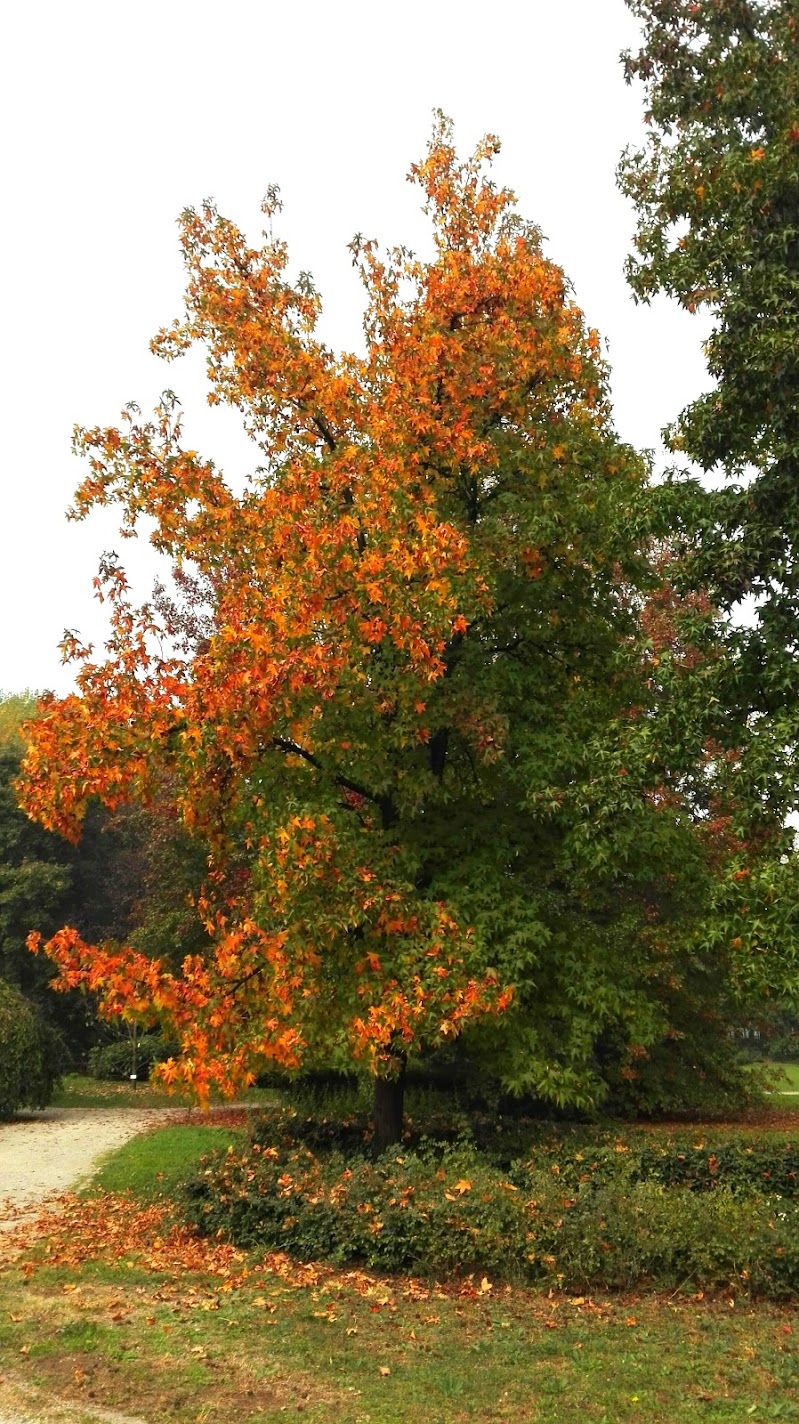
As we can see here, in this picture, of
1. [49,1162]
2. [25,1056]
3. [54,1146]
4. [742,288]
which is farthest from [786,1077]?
[742,288]

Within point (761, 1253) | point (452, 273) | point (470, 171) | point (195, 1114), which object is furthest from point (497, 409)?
point (195, 1114)

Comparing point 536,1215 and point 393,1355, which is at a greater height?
point 536,1215

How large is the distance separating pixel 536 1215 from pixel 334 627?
490 centimetres

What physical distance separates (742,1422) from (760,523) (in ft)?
21.7

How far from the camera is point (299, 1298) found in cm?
746

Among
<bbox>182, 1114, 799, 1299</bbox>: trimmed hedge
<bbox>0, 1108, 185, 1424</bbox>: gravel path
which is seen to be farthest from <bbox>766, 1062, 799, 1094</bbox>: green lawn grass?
<bbox>182, 1114, 799, 1299</bbox>: trimmed hedge

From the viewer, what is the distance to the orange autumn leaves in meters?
Answer: 8.95

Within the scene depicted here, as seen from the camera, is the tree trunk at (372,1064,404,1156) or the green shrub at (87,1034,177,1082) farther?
the green shrub at (87,1034,177,1082)

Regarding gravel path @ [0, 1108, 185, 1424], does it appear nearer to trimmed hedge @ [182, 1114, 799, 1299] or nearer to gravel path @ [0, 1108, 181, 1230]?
gravel path @ [0, 1108, 181, 1230]

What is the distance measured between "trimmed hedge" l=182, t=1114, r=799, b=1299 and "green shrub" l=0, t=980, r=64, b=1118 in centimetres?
1051

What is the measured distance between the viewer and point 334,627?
9.42 metres

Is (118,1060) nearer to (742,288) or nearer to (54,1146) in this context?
(54,1146)

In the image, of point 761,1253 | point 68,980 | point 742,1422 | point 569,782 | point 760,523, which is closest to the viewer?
point 742,1422

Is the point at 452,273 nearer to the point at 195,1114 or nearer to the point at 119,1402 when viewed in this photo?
the point at 119,1402
